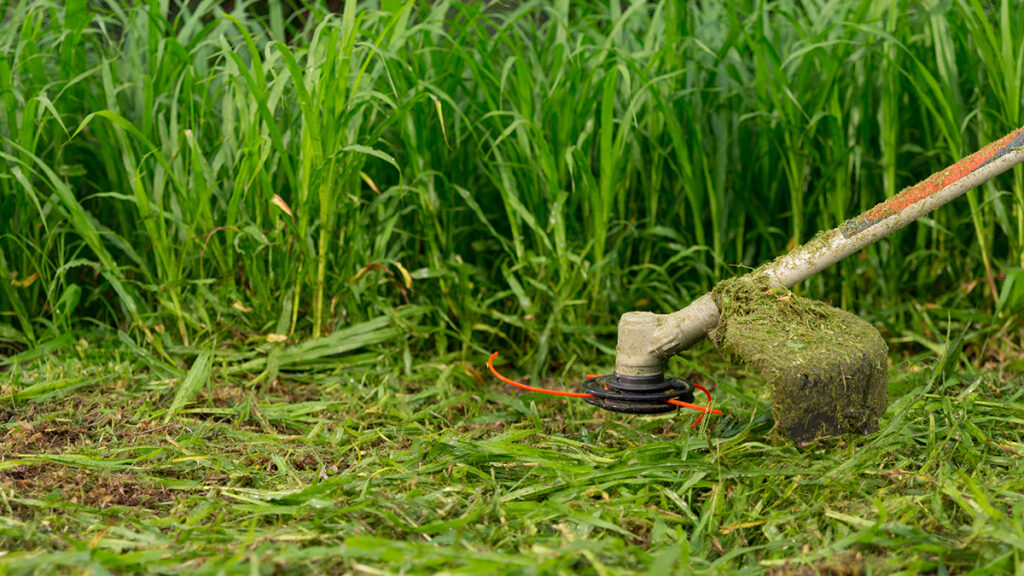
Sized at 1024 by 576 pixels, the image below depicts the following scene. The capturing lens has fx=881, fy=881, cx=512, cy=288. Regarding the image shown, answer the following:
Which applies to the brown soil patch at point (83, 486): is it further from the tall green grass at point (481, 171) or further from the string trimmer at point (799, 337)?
the string trimmer at point (799, 337)

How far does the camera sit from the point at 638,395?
150 cm

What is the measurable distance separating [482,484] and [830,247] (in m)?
0.68

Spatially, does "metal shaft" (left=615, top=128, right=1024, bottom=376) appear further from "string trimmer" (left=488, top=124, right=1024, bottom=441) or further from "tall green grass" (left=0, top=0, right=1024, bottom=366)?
"tall green grass" (left=0, top=0, right=1024, bottom=366)

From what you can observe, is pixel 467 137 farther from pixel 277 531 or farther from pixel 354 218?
pixel 277 531

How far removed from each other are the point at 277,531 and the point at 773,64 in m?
1.53

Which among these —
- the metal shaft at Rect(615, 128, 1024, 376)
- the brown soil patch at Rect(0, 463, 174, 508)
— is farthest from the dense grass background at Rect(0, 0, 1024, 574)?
the metal shaft at Rect(615, 128, 1024, 376)

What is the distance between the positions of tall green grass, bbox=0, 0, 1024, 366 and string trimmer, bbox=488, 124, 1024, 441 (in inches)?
18.3

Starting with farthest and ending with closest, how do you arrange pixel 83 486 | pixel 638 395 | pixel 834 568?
1. pixel 638 395
2. pixel 83 486
3. pixel 834 568

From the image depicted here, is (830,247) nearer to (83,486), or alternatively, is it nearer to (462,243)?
(462,243)

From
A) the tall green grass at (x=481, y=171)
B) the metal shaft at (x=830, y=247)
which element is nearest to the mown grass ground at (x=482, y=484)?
the metal shaft at (x=830, y=247)

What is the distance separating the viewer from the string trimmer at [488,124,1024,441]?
51.9 inches

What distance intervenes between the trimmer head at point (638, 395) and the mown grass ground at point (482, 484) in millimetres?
66

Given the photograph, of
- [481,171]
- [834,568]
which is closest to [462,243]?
[481,171]

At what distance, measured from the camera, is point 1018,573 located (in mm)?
1008
